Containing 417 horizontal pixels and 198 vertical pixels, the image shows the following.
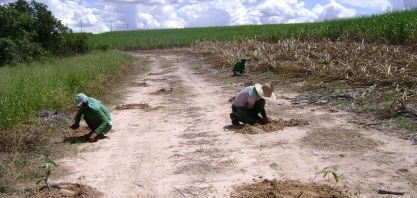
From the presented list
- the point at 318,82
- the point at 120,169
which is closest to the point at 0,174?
the point at 120,169

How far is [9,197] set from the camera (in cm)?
524

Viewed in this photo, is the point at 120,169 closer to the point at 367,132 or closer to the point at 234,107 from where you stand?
the point at 234,107

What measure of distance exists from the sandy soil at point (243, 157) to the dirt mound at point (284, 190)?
0.4 inches

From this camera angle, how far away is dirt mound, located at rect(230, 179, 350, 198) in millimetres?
4910

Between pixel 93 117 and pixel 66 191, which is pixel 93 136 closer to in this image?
pixel 93 117

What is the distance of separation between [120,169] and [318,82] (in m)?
8.12

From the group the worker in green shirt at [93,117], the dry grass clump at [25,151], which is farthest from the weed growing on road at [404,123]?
the dry grass clump at [25,151]

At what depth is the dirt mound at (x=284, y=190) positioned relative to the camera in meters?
4.91

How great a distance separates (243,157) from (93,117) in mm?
3069

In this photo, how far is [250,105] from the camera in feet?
27.2

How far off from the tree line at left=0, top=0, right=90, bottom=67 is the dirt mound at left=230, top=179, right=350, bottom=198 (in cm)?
2050

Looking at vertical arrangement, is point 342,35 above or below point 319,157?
above

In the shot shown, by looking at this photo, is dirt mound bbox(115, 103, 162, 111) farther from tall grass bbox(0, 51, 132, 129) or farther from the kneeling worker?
the kneeling worker

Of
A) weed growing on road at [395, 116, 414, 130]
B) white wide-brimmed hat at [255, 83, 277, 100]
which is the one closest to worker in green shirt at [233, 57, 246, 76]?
white wide-brimmed hat at [255, 83, 277, 100]
